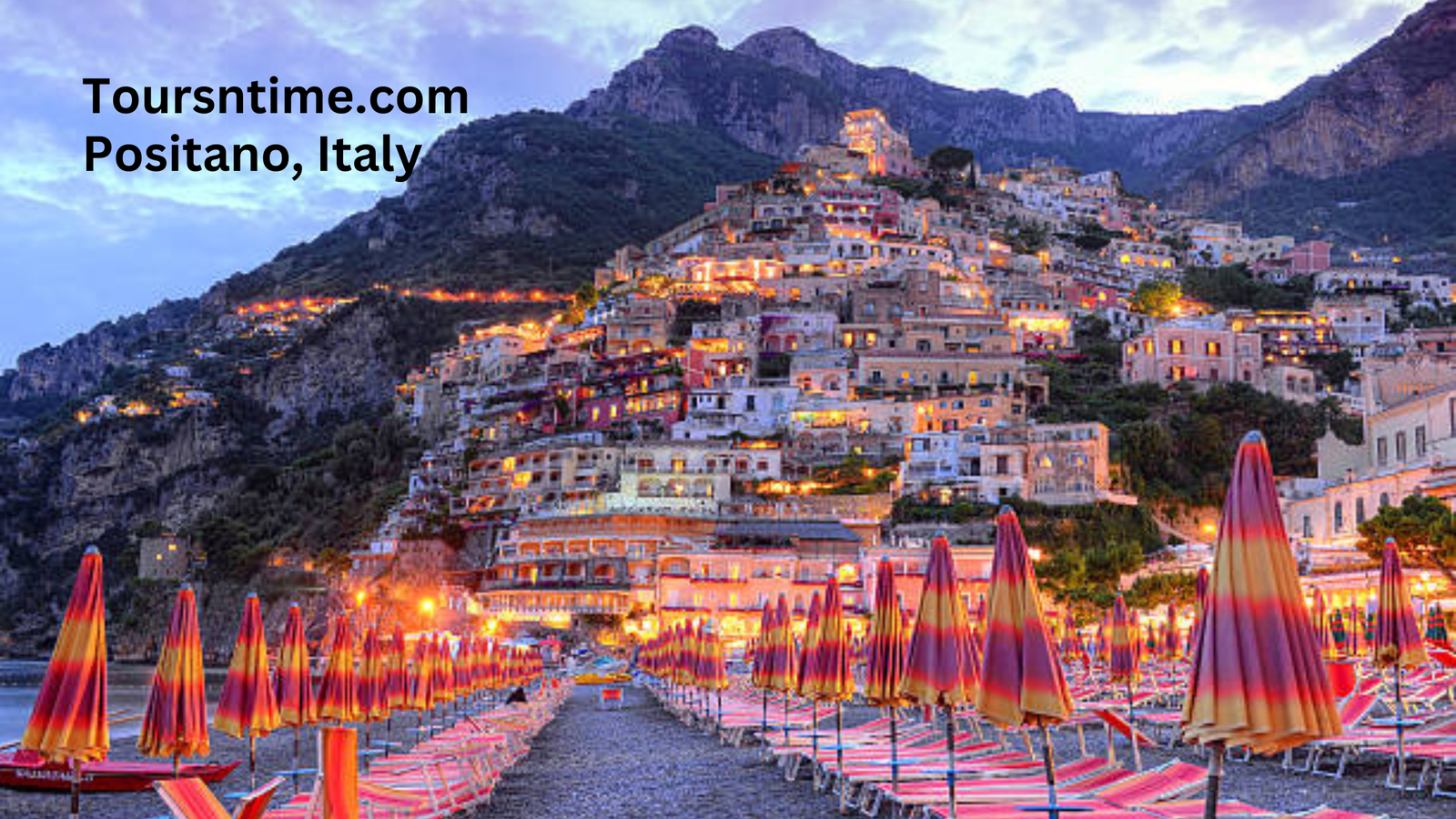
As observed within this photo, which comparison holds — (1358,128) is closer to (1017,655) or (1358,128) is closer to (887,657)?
(887,657)

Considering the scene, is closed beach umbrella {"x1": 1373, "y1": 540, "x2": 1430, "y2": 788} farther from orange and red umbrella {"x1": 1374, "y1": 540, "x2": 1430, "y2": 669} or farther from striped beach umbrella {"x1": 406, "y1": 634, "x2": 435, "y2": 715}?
striped beach umbrella {"x1": 406, "y1": 634, "x2": 435, "y2": 715}

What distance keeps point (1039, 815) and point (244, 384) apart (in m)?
127

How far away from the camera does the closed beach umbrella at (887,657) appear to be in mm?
11945

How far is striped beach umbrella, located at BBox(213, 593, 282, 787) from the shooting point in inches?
508

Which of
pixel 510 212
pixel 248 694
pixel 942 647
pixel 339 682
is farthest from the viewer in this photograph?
pixel 510 212

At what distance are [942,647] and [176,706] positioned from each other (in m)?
7.16

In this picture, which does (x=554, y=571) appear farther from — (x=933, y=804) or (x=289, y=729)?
(x=933, y=804)

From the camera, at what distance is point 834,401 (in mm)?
74875

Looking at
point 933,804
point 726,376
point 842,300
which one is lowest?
point 933,804

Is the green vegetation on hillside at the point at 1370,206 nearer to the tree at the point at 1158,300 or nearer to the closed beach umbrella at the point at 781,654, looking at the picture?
the tree at the point at 1158,300

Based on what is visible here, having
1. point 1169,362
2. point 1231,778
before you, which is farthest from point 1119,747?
point 1169,362

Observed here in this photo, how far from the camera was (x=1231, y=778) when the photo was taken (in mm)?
14734

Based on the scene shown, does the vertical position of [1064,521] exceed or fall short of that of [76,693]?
it falls short

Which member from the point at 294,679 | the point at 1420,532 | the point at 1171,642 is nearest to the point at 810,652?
the point at 294,679
